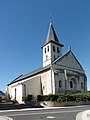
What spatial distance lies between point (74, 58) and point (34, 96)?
12828mm

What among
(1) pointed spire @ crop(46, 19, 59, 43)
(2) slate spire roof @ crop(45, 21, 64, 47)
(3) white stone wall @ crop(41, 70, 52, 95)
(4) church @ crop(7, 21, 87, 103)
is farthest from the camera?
(1) pointed spire @ crop(46, 19, 59, 43)

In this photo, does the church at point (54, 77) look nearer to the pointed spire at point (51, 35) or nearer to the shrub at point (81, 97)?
the pointed spire at point (51, 35)

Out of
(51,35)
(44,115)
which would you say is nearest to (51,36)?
(51,35)

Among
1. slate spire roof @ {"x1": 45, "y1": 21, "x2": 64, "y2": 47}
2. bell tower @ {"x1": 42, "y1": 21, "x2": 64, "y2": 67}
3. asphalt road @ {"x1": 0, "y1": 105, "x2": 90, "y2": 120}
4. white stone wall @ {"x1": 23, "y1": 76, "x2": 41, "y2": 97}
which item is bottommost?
asphalt road @ {"x1": 0, "y1": 105, "x2": 90, "y2": 120}

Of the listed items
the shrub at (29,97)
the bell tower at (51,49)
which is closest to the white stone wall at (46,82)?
the shrub at (29,97)

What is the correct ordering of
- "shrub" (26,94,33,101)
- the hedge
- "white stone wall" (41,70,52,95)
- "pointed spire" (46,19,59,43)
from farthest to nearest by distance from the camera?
"pointed spire" (46,19,59,43)
"white stone wall" (41,70,52,95)
"shrub" (26,94,33,101)
the hedge

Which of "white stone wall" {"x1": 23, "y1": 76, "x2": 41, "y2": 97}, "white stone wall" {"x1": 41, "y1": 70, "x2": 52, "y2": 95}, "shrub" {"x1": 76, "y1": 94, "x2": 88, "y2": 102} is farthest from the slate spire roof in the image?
"shrub" {"x1": 76, "y1": 94, "x2": 88, "y2": 102}

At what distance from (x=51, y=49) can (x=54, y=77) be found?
8.91 meters

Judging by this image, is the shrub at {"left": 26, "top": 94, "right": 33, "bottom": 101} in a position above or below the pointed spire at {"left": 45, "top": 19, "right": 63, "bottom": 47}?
below

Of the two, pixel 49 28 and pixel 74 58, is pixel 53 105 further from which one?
pixel 49 28

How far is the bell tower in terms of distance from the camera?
142 feet

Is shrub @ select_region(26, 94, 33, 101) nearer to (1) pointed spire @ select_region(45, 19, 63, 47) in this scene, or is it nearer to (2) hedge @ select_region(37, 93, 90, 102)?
(2) hedge @ select_region(37, 93, 90, 102)

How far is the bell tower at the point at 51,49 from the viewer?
43.2 m

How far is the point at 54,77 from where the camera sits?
36594 mm
